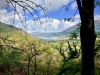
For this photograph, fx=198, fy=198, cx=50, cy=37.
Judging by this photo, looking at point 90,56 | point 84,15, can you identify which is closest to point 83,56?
point 90,56

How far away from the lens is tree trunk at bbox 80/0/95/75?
4.75 meters

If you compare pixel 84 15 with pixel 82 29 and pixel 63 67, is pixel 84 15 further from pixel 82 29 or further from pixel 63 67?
pixel 63 67

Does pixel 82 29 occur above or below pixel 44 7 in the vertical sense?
below

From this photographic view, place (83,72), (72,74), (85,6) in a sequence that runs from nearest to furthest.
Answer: (85,6) → (83,72) → (72,74)

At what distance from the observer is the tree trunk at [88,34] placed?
4750 mm

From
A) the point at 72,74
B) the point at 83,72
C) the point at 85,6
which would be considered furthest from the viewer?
the point at 72,74

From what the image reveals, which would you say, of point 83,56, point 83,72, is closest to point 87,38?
point 83,56

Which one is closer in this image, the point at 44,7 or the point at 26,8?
the point at 26,8

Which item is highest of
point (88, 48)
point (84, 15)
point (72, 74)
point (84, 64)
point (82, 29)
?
point (84, 15)

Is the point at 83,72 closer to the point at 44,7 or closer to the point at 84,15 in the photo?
the point at 84,15

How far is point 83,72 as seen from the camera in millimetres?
5070

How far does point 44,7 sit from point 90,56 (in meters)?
1.74

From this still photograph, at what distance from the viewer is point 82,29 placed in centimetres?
487

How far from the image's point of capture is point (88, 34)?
15.8ft
